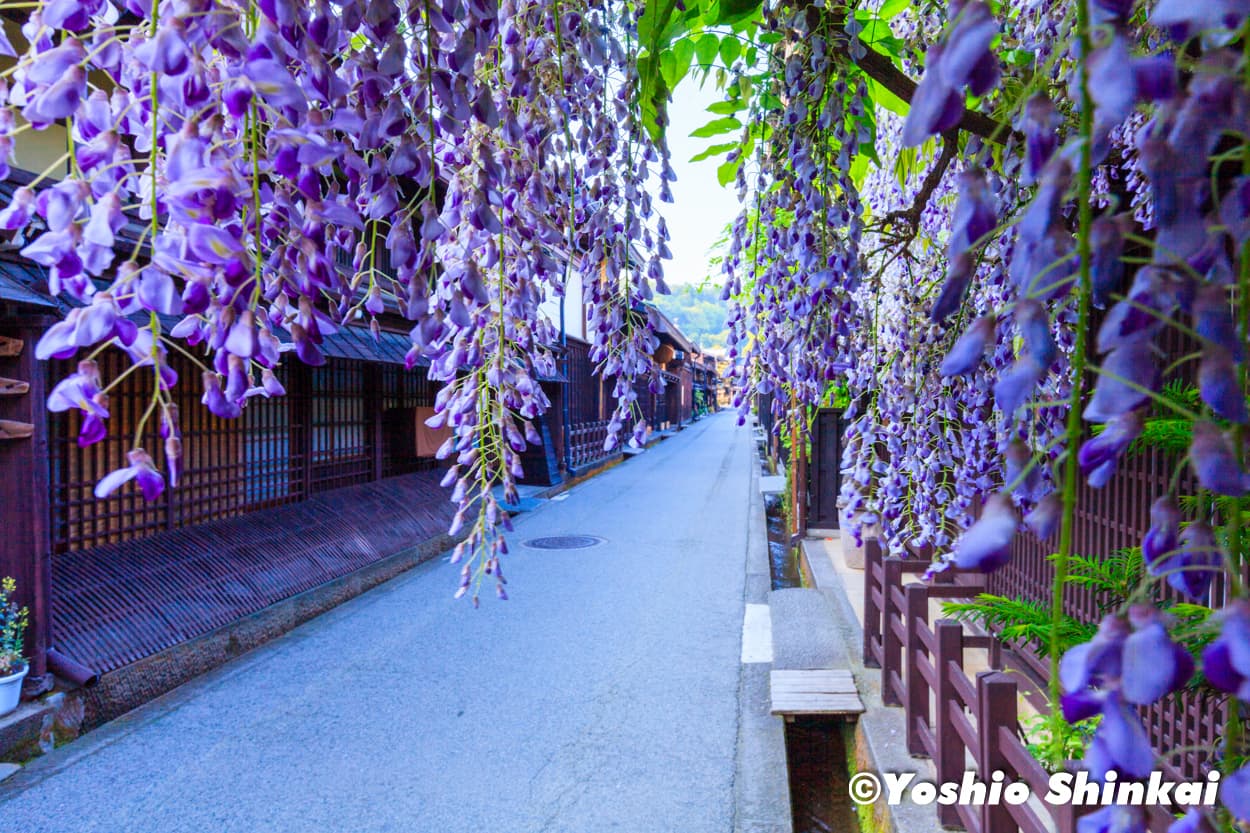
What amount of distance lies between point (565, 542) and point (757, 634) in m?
4.62

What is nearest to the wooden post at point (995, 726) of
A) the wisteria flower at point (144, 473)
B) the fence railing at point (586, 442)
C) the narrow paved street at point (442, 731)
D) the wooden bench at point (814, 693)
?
the narrow paved street at point (442, 731)

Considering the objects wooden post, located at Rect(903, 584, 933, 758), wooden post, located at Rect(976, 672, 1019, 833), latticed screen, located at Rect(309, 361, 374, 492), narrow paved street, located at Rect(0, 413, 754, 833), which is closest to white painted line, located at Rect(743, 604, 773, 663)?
narrow paved street, located at Rect(0, 413, 754, 833)

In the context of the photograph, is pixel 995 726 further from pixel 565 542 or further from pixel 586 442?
pixel 586 442

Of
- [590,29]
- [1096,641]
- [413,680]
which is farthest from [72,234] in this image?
[413,680]

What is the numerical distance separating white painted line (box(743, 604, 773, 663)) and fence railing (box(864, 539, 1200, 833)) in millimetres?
1238

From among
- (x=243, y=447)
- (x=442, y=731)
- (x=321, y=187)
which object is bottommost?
(x=442, y=731)

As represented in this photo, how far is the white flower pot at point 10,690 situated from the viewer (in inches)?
160

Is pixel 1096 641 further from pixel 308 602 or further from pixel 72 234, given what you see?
pixel 308 602

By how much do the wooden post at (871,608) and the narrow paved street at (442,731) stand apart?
3.35 feet

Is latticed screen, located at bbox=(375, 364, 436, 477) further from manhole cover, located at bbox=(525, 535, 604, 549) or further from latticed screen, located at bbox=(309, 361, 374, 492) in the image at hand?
manhole cover, located at bbox=(525, 535, 604, 549)

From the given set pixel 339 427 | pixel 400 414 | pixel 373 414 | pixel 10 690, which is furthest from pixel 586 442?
pixel 10 690

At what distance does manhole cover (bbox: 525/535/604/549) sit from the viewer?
409 inches

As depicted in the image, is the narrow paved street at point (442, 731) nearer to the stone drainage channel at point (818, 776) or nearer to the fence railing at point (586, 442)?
the stone drainage channel at point (818, 776)

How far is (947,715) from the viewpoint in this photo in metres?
3.04
